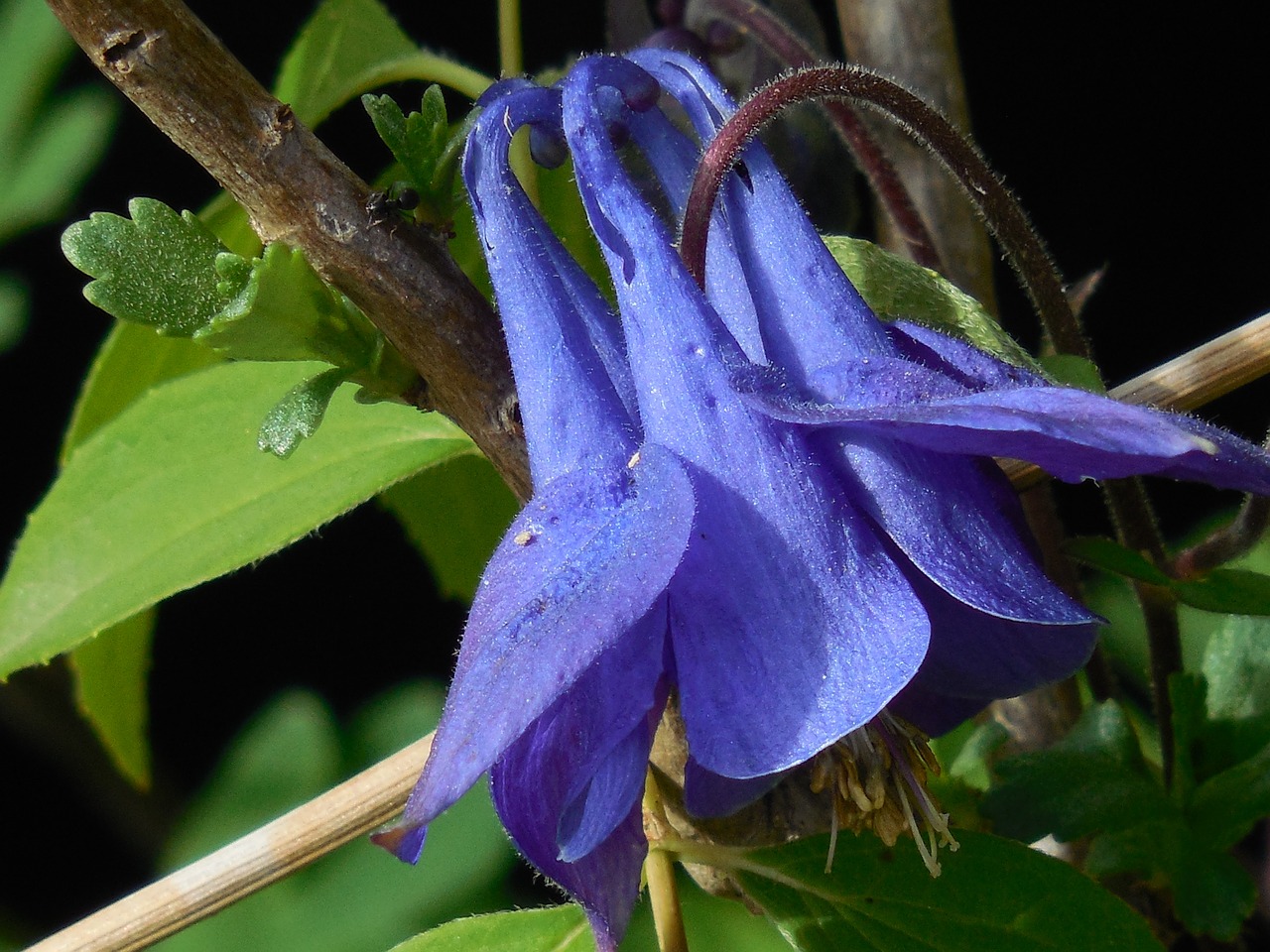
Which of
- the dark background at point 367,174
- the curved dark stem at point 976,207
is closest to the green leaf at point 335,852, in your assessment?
the dark background at point 367,174

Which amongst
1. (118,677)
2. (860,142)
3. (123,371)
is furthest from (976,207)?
(118,677)

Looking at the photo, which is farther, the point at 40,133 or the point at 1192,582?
the point at 40,133

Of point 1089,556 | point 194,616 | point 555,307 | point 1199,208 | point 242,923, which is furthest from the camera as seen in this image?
point 194,616

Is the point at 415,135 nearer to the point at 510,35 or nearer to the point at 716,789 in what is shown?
the point at 716,789

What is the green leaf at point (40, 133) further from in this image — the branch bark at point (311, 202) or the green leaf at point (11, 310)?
the branch bark at point (311, 202)

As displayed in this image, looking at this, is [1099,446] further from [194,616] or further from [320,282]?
[194,616]

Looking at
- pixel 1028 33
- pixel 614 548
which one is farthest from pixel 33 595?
pixel 1028 33
